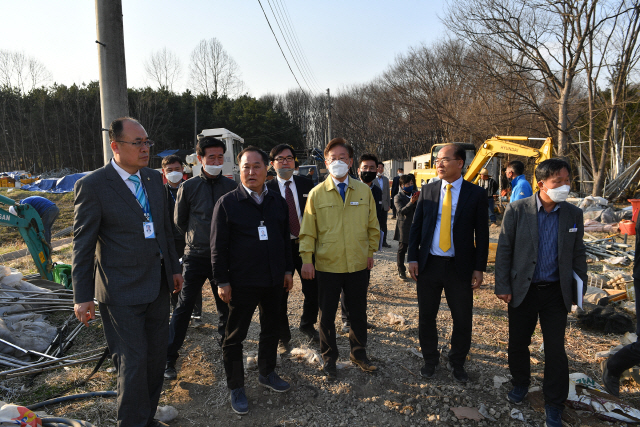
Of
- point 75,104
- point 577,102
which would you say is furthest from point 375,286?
point 75,104

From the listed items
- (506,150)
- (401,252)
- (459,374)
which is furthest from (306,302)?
(506,150)

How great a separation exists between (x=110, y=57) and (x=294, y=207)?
274 cm

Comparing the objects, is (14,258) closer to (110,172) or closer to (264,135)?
(110,172)

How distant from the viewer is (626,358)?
2881mm

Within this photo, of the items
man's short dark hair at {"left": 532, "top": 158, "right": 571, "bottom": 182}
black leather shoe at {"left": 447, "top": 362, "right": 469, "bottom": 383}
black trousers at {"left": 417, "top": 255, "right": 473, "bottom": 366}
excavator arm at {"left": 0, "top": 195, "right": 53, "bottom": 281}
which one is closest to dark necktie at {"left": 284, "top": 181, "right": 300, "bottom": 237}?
black trousers at {"left": 417, "top": 255, "right": 473, "bottom": 366}

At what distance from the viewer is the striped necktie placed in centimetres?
244

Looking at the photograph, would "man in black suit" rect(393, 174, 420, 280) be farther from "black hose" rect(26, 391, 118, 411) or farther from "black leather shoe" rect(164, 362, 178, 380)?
"black hose" rect(26, 391, 118, 411)

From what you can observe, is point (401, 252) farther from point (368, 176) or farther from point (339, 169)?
point (339, 169)

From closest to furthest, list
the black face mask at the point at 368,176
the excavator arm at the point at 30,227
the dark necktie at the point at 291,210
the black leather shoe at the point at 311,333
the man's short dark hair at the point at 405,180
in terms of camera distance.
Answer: the dark necktie at the point at 291,210
the black leather shoe at the point at 311,333
the black face mask at the point at 368,176
the excavator arm at the point at 30,227
the man's short dark hair at the point at 405,180

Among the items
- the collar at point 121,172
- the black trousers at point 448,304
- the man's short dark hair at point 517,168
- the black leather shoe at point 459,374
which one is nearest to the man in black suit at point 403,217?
the man's short dark hair at point 517,168

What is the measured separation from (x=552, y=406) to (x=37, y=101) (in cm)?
4197

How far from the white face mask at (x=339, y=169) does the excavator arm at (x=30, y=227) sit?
15.3ft

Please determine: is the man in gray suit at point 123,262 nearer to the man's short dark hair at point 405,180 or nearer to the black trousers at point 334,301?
the black trousers at point 334,301

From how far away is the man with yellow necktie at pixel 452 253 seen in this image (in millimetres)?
3090
